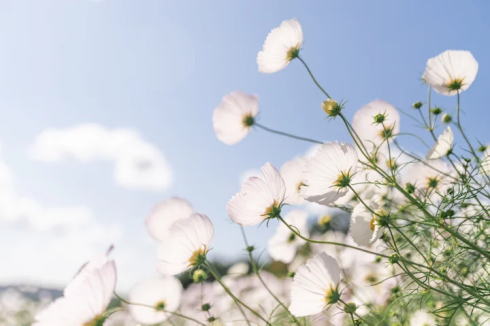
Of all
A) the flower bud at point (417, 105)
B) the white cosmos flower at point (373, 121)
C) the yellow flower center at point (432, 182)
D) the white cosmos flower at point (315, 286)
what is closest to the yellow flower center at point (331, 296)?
the white cosmos flower at point (315, 286)

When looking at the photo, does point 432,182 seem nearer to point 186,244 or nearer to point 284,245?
point 284,245

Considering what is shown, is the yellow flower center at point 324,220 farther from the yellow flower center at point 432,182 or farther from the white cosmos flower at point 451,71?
the white cosmos flower at point 451,71

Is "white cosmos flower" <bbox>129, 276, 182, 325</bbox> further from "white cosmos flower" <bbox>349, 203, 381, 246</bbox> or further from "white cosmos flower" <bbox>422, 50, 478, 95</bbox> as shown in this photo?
"white cosmos flower" <bbox>422, 50, 478, 95</bbox>

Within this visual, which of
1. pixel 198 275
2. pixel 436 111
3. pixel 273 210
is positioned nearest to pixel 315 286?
pixel 273 210

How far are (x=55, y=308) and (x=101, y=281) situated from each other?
9cm

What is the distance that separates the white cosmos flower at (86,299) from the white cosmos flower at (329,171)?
311 millimetres

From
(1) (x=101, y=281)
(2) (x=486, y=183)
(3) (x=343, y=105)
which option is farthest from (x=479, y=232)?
(1) (x=101, y=281)

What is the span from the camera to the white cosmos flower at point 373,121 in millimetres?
970

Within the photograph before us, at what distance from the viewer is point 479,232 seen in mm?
993

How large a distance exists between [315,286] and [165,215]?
1.16 feet

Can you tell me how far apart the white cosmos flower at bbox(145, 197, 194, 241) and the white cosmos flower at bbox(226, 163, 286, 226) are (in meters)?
0.18

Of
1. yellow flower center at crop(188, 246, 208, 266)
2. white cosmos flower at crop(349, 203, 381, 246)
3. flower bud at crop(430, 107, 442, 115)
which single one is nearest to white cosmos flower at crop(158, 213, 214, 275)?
yellow flower center at crop(188, 246, 208, 266)

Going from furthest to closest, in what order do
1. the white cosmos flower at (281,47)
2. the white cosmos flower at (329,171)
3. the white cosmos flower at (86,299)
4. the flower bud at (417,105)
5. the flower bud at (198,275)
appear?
the flower bud at (417,105) → the white cosmos flower at (281,47) → the flower bud at (198,275) → the white cosmos flower at (329,171) → the white cosmos flower at (86,299)

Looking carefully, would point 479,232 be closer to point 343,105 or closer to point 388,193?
point 388,193
